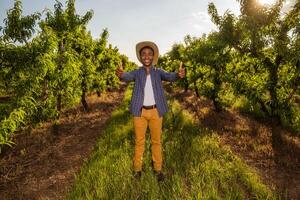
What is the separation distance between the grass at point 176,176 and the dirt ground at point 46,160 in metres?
0.58

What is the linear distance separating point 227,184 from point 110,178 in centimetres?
213

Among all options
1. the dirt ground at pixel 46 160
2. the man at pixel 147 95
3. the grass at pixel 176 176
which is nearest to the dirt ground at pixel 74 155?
the dirt ground at pixel 46 160

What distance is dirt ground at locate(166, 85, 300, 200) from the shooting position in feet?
20.3

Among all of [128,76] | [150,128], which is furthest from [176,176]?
[128,76]

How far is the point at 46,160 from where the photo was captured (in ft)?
27.4

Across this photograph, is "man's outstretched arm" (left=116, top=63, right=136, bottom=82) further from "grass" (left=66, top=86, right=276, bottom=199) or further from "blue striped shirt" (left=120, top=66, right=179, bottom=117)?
"grass" (left=66, top=86, right=276, bottom=199)

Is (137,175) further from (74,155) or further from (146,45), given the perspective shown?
(74,155)

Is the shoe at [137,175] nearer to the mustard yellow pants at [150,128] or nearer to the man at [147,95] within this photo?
the mustard yellow pants at [150,128]

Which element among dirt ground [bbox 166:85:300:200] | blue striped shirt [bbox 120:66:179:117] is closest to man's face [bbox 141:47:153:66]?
blue striped shirt [bbox 120:66:179:117]

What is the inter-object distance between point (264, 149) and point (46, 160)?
576 cm

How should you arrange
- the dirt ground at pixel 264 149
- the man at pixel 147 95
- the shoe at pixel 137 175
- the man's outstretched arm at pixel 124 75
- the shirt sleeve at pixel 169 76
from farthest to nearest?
1. the dirt ground at pixel 264 149
2. the shoe at pixel 137 175
3. the shirt sleeve at pixel 169 76
4. the man at pixel 147 95
5. the man's outstretched arm at pixel 124 75

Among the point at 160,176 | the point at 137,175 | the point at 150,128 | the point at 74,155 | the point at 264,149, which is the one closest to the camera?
the point at 150,128

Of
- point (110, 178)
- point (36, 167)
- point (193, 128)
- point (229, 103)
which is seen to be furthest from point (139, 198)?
point (229, 103)

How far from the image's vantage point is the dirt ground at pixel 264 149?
6.19 m
